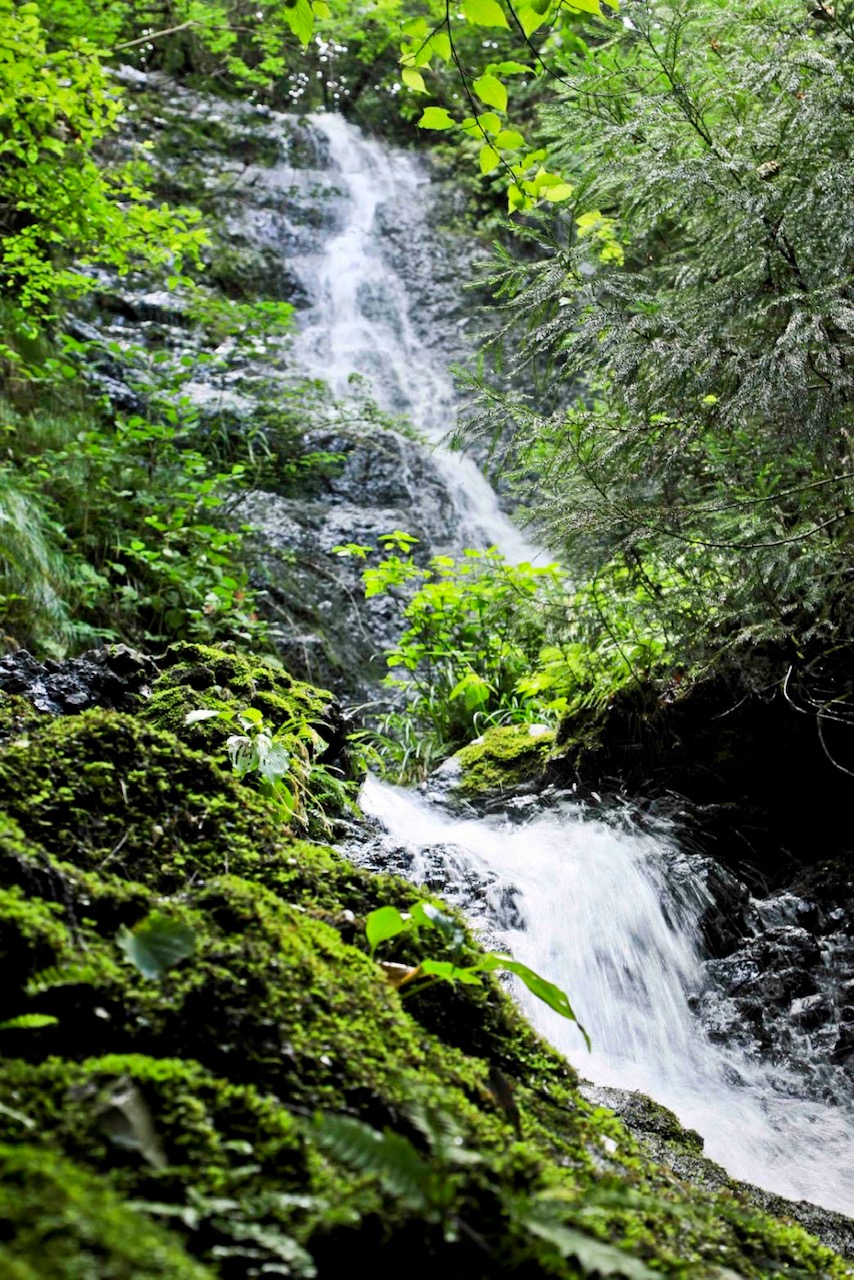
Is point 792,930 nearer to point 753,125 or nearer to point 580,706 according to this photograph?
point 580,706

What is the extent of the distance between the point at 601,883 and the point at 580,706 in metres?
1.46

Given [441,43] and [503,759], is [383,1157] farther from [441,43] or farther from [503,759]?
[503,759]

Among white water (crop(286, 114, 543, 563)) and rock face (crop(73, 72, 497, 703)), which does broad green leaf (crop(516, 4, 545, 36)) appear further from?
white water (crop(286, 114, 543, 563))

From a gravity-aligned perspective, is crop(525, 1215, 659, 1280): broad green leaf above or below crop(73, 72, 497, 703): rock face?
below

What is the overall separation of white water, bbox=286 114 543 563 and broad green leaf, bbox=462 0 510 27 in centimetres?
784

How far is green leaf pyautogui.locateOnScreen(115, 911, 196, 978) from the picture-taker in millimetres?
1249

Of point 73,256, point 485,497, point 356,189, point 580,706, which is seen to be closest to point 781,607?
point 580,706

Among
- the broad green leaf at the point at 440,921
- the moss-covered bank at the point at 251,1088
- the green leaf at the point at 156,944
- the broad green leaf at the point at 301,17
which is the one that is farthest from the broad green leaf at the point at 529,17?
the green leaf at the point at 156,944

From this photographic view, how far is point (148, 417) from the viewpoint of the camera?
8.59 meters

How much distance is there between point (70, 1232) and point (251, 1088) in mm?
397

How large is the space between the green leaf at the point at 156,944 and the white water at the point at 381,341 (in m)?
9.38

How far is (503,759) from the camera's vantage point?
613cm

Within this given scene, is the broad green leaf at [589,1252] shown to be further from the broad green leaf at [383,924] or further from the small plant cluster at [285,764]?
the small plant cluster at [285,764]

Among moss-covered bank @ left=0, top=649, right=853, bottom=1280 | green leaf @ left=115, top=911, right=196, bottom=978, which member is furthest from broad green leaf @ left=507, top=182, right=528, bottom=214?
green leaf @ left=115, top=911, right=196, bottom=978
